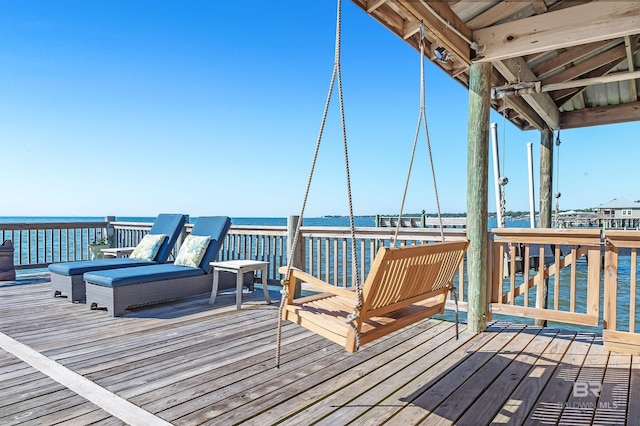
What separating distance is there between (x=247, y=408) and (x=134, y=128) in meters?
15.0

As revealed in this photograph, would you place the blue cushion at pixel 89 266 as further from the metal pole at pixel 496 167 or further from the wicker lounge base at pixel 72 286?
the metal pole at pixel 496 167

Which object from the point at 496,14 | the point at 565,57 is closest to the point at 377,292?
the point at 496,14

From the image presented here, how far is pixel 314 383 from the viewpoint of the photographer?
2.32 meters

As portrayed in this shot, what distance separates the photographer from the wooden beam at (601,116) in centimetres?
586

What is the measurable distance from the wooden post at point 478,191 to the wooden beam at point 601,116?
13.1 feet

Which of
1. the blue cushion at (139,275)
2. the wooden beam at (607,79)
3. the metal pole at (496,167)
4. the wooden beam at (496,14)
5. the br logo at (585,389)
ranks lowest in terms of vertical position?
the br logo at (585,389)

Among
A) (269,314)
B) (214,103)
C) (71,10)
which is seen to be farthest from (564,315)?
(214,103)

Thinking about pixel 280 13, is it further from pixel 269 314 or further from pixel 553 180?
pixel 269 314

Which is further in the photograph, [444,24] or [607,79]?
[607,79]

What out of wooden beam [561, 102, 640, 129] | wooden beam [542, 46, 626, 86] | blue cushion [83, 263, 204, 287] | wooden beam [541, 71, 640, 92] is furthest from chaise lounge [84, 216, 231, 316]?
wooden beam [561, 102, 640, 129]

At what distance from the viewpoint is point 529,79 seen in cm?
464

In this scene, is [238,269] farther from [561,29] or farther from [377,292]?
[561,29]

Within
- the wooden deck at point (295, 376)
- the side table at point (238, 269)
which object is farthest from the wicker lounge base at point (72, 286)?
the side table at point (238, 269)

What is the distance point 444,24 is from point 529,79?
221 centimetres
